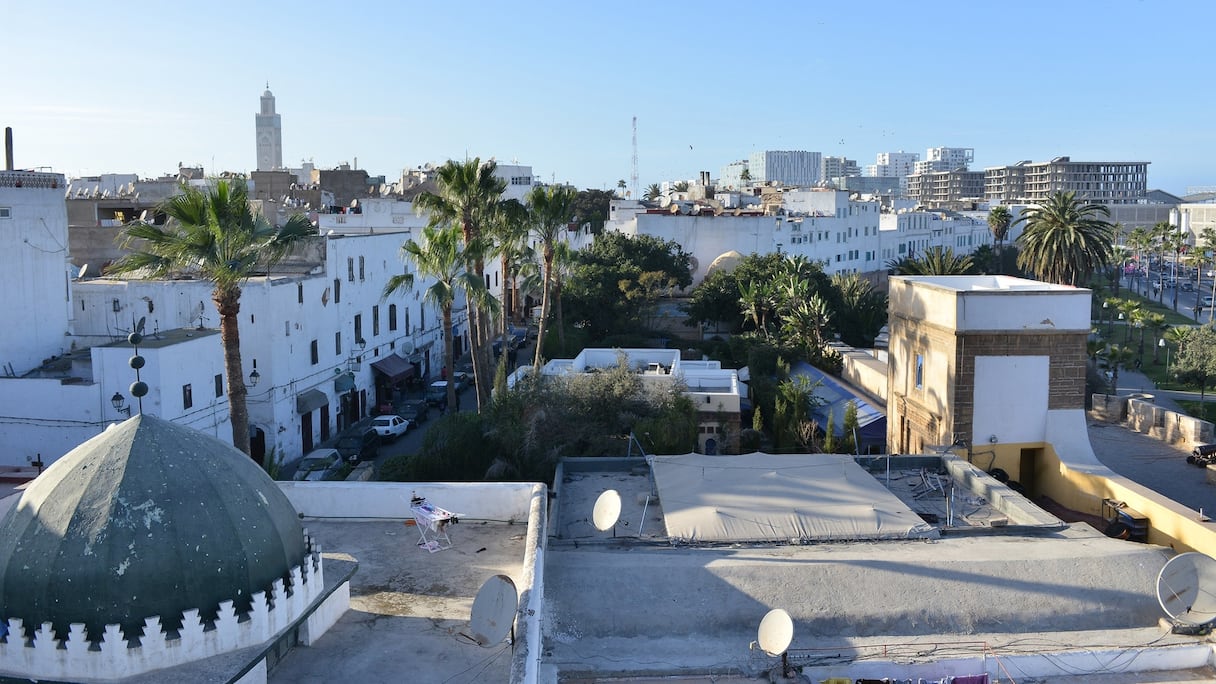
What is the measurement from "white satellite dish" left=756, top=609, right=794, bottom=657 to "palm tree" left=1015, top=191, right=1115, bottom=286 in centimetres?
3336

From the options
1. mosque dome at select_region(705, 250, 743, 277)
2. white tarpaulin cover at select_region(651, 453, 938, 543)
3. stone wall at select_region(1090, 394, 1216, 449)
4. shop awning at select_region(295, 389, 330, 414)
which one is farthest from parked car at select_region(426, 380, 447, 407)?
white tarpaulin cover at select_region(651, 453, 938, 543)

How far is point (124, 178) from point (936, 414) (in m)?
69.7

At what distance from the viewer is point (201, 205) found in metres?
15.2

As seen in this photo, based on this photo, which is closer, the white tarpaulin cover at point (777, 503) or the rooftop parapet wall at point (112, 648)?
the rooftop parapet wall at point (112, 648)

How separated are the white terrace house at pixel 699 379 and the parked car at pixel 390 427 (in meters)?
5.63

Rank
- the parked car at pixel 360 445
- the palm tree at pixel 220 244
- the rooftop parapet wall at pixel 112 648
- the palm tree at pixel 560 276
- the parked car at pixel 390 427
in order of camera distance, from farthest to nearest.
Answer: the palm tree at pixel 560 276 → the parked car at pixel 390 427 → the parked car at pixel 360 445 → the palm tree at pixel 220 244 → the rooftop parapet wall at pixel 112 648

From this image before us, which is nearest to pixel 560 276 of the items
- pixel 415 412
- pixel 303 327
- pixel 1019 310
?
pixel 415 412

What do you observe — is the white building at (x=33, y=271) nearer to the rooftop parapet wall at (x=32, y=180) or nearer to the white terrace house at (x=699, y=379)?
the rooftop parapet wall at (x=32, y=180)

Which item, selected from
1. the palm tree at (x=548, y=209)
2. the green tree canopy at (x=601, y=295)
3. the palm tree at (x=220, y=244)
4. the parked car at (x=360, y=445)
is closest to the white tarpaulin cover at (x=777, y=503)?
the palm tree at (x=220, y=244)

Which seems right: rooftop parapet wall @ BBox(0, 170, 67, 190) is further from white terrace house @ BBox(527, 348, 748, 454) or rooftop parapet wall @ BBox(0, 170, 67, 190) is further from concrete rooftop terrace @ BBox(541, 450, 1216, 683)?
concrete rooftop terrace @ BBox(541, 450, 1216, 683)

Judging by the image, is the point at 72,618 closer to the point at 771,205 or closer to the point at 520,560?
the point at 520,560

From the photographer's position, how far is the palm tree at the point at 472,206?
25.3 m

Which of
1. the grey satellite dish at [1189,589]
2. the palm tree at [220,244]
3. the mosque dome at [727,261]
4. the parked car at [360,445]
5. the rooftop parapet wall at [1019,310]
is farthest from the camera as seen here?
the mosque dome at [727,261]

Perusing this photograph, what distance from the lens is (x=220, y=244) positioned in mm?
15227
